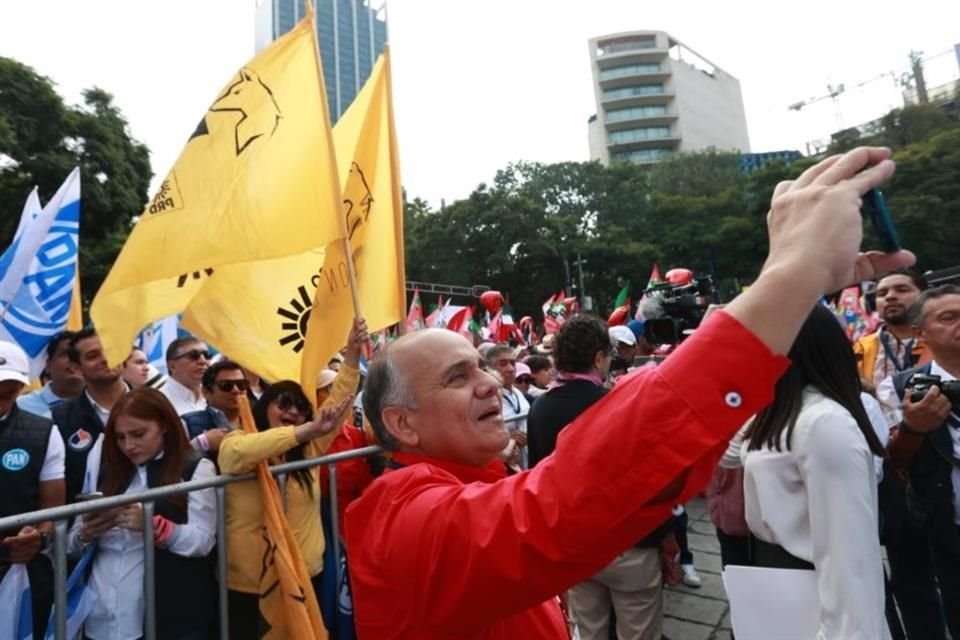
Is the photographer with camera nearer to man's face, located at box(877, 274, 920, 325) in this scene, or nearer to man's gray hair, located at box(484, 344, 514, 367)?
man's face, located at box(877, 274, 920, 325)

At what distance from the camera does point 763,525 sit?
1.88 metres

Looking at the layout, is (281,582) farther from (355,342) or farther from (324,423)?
(355,342)

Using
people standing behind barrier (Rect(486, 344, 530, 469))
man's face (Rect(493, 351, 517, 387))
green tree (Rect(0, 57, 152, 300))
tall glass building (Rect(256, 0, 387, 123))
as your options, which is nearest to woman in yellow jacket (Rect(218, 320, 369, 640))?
people standing behind barrier (Rect(486, 344, 530, 469))

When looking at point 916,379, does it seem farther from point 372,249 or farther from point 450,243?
point 450,243

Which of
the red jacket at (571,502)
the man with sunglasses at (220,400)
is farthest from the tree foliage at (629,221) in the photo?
the red jacket at (571,502)

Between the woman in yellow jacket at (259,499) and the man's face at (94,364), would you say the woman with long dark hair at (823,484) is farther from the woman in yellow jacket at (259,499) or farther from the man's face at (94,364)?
the man's face at (94,364)

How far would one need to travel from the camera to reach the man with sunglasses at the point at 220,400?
356 centimetres

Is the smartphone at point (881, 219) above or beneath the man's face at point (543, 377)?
above

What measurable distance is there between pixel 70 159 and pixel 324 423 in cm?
2171

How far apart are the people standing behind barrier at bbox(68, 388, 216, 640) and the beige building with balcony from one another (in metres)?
68.5

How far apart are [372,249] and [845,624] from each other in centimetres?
290

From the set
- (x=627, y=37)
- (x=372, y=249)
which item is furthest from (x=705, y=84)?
(x=372, y=249)

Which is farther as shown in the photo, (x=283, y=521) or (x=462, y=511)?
(x=283, y=521)

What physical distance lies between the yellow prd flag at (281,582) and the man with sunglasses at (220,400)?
2.94 ft
